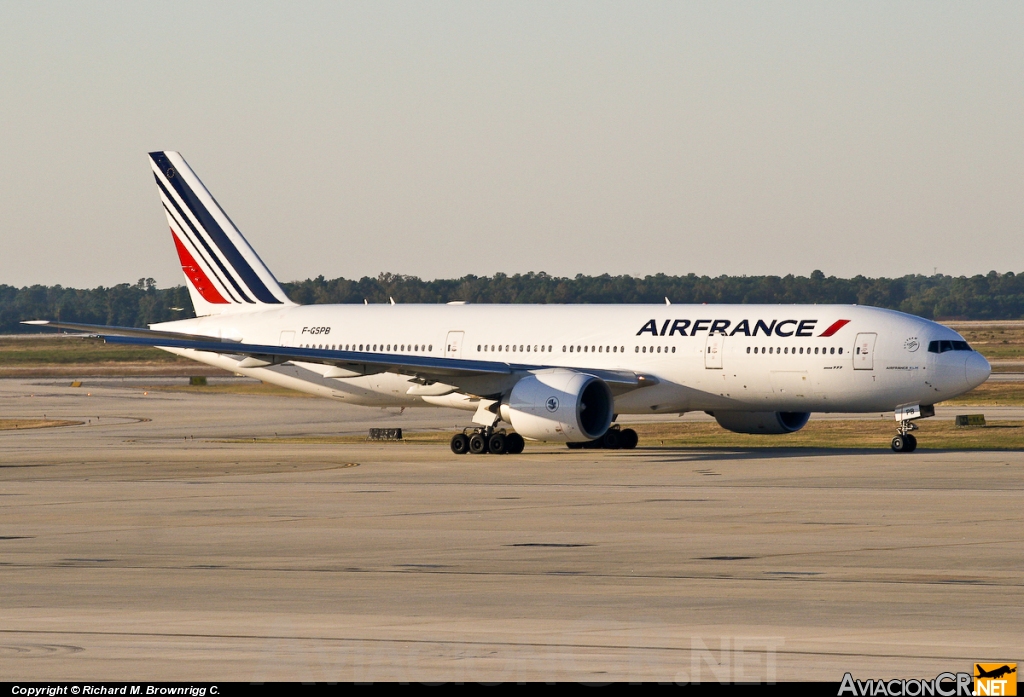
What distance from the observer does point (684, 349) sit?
1638 inches

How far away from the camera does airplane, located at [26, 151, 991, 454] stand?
1559 inches

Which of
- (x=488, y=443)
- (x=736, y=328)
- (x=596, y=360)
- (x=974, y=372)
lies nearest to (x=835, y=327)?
(x=736, y=328)

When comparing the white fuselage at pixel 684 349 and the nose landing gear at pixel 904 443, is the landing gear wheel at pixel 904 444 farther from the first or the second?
the white fuselage at pixel 684 349

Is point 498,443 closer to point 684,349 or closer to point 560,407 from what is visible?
point 560,407

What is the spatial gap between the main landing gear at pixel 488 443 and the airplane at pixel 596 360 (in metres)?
0.04

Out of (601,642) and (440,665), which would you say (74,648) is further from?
(601,642)

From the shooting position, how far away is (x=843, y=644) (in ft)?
44.5

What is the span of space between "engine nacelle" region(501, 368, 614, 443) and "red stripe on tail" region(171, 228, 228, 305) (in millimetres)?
14697

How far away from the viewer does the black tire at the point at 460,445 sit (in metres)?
42.3

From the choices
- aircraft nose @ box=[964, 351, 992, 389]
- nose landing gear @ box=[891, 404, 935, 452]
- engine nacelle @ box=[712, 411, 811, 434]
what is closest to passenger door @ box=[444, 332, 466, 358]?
engine nacelle @ box=[712, 411, 811, 434]

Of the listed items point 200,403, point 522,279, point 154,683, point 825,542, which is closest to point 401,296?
point 522,279

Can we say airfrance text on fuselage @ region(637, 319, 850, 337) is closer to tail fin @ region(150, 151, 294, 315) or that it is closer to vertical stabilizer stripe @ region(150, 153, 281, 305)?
tail fin @ region(150, 151, 294, 315)

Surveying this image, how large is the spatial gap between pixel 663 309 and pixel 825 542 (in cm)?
2219

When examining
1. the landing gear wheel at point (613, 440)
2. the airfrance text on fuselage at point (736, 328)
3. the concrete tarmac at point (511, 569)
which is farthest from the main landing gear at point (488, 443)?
the airfrance text on fuselage at point (736, 328)
